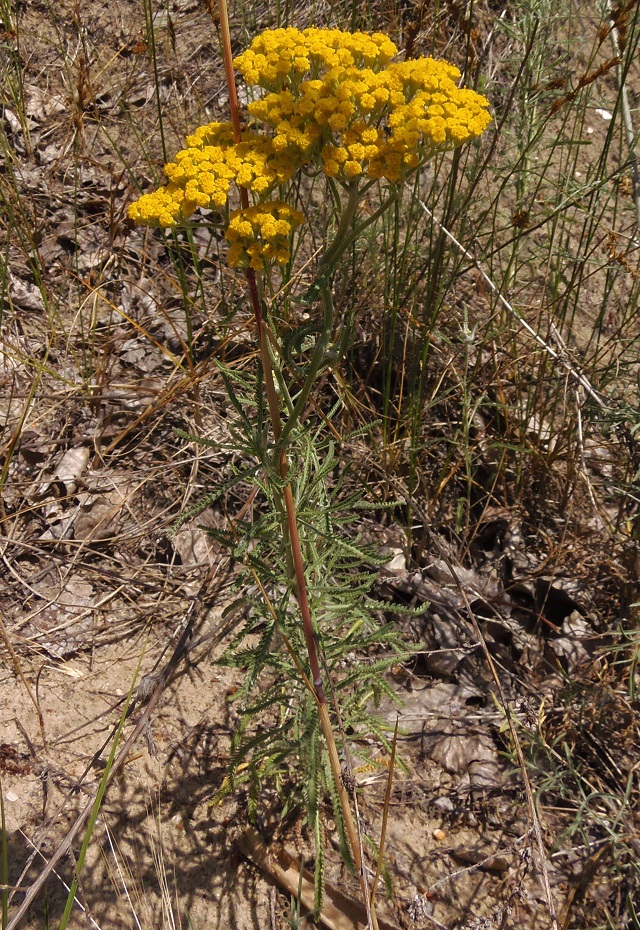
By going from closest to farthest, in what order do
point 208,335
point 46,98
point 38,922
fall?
point 38,922
point 208,335
point 46,98

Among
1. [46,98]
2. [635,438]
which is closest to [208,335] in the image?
[635,438]

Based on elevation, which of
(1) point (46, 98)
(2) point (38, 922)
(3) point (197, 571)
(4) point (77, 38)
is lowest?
(2) point (38, 922)

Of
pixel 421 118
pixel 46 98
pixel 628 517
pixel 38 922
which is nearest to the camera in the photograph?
pixel 421 118

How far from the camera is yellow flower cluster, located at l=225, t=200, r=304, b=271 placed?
3.90ft

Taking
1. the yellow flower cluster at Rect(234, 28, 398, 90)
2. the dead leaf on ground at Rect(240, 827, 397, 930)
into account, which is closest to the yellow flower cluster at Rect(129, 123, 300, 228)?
the yellow flower cluster at Rect(234, 28, 398, 90)

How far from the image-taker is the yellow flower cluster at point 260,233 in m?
1.19

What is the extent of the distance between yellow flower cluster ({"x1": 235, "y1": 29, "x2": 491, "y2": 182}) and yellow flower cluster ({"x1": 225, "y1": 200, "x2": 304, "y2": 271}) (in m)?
0.10

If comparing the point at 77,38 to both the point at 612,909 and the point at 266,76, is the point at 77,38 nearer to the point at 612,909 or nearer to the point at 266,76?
the point at 266,76

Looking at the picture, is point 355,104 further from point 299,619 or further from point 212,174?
point 299,619

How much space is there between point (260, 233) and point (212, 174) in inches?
4.9

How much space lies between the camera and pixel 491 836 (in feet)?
6.86

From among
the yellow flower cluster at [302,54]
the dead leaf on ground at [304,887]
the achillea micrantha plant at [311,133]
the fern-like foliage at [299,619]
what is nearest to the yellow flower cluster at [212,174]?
the achillea micrantha plant at [311,133]

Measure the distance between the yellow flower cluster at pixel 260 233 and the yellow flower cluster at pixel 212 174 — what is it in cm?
4

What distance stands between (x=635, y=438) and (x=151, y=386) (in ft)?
6.06
